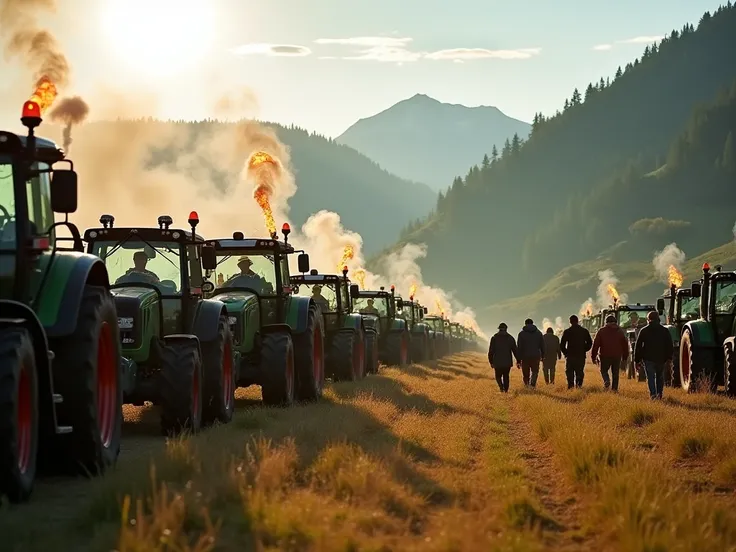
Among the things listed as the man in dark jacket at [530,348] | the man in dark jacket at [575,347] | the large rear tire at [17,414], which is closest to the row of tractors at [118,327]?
the large rear tire at [17,414]

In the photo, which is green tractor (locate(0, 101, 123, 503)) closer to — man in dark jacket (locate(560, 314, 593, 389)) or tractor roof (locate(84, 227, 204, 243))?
tractor roof (locate(84, 227, 204, 243))

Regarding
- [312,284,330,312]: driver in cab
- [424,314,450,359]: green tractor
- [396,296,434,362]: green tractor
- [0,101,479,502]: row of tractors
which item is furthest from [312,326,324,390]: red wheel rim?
[424,314,450,359]: green tractor

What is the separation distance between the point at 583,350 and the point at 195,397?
1334 cm

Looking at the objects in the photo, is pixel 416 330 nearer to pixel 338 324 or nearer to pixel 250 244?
pixel 338 324

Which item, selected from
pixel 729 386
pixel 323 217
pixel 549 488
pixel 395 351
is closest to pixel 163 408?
pixel 549 488

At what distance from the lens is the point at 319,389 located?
19.9 meters

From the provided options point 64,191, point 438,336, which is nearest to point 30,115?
point 64,191

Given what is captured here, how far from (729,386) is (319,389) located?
7.07 m

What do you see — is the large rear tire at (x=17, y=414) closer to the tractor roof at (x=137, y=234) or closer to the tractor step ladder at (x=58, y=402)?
the tractor step ladder at (x=58, y=402)

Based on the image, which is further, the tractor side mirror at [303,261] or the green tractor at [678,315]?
the green tractor at [678,315]

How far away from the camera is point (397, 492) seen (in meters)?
8.82

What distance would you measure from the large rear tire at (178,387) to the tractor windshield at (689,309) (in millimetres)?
15480

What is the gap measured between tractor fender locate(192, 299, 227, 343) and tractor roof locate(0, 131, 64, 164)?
5408 mm

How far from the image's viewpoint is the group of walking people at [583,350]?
21.8m
